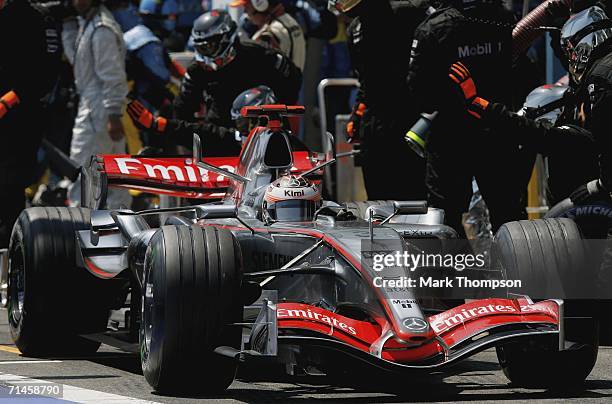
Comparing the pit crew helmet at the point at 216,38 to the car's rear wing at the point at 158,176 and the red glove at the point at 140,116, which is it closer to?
the red glove at the point at 140,116

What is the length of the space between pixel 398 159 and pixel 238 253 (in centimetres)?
434

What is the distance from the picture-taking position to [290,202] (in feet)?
26.4

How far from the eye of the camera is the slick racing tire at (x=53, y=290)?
888cm

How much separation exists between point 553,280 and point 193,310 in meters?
1.74

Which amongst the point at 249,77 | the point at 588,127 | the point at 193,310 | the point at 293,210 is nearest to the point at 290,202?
the point at 293,210

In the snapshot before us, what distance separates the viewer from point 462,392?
7250 millimetres

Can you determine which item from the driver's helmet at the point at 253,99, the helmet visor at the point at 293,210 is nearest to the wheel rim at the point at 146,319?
the helmet visor at the point at 293,210

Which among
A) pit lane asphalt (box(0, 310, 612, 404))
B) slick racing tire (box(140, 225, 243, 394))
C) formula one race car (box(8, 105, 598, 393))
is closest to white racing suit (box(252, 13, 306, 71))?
formula one race car (box(8, 105, 598, 393))

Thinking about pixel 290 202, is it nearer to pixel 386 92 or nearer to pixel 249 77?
pixel 386 92

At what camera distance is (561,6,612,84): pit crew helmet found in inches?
343

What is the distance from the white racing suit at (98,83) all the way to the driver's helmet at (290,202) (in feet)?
19.0

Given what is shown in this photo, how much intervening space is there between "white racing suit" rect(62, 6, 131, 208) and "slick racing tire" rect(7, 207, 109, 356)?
464cm

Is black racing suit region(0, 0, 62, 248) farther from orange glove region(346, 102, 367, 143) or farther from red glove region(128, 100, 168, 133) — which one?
orange glove region(346, 102, 367, 143)

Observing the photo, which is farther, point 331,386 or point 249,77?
point 249,77
